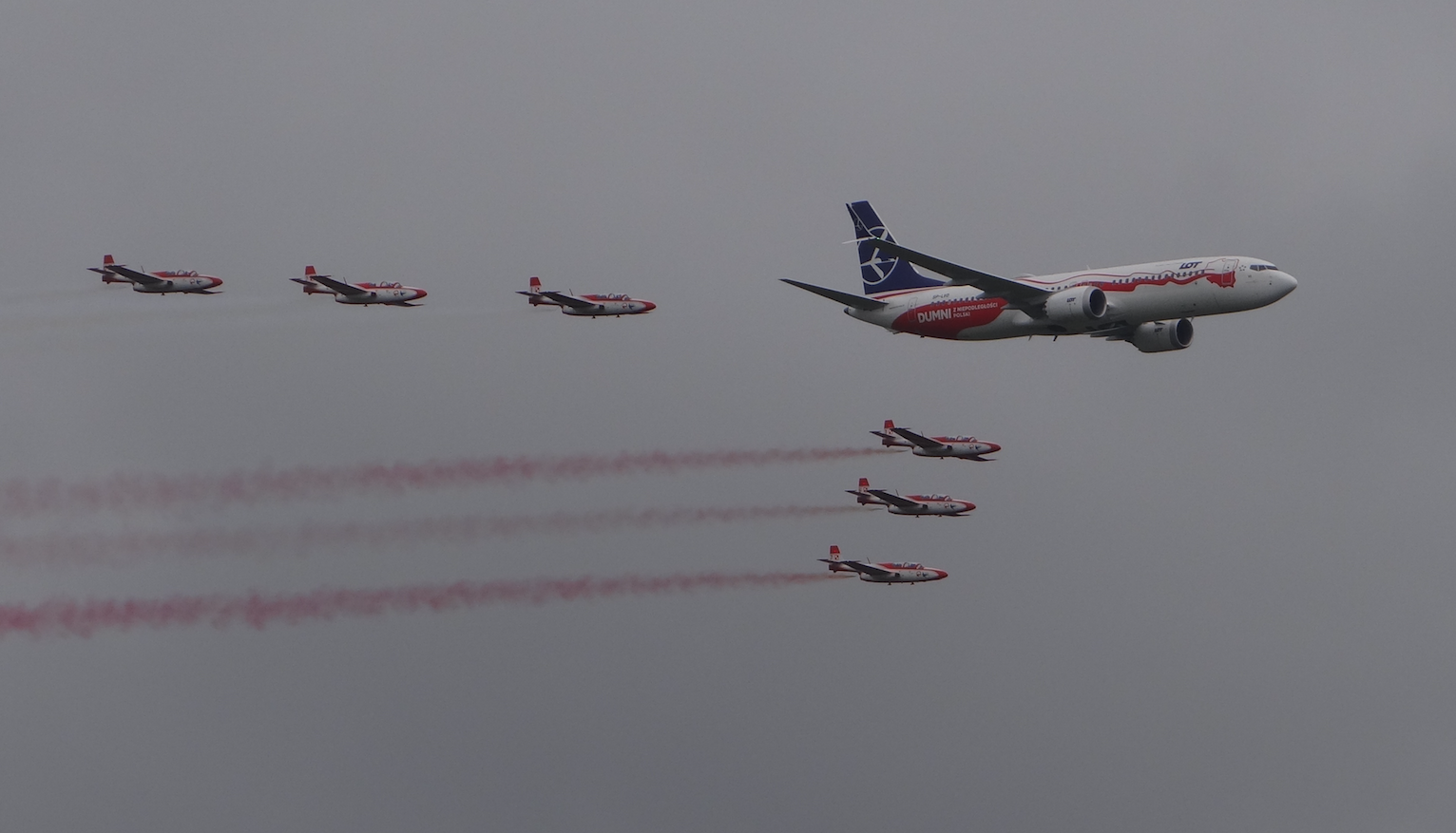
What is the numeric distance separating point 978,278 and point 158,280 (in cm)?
3582

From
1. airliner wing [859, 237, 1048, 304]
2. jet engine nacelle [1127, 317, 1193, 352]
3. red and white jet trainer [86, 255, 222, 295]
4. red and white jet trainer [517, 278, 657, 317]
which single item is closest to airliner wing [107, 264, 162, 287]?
red and white jet trainer [86, 255, 222, 295]

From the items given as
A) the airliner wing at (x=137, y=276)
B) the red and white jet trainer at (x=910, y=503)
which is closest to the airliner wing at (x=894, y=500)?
the red and white jet trainer at (x=910, y=503)

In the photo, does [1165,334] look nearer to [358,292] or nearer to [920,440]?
[920,440]

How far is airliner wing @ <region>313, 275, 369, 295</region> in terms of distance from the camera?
84.9 meters

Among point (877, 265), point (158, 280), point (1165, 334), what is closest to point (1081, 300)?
point (1165, 334)

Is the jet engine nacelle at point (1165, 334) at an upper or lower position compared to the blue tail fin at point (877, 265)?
lower

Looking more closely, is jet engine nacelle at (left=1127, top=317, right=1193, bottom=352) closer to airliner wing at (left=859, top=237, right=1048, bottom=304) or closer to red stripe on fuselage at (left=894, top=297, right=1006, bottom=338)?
airliner wing at (left=859, top=237, right=1048, bottom=304)

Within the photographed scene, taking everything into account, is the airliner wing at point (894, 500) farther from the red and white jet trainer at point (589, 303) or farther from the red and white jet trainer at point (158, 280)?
the red and white jet trainer at point (158, 280)

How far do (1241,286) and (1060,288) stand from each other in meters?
7.95

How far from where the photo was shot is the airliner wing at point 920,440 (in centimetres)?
10056

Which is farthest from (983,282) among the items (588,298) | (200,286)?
(200,286)

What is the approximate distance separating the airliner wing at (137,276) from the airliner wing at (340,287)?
710cm

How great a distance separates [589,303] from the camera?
290 ft

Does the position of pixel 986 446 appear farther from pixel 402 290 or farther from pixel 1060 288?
pixel 402 290
